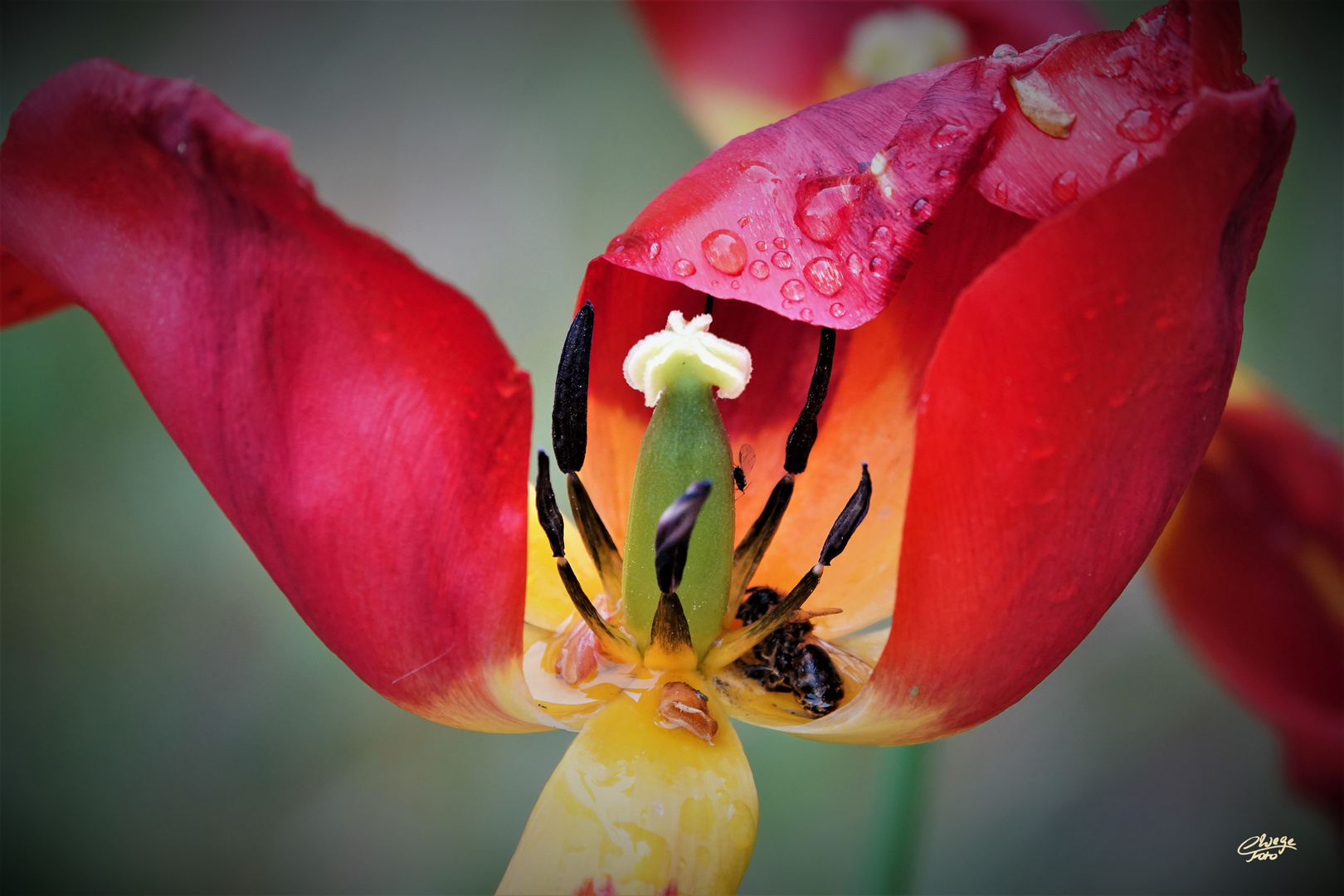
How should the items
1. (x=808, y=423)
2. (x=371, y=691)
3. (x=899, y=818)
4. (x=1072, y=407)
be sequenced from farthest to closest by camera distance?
(x=371, y=691) → (x=899, y=818) → (x=808, y=423) → (x=1072, y=407)

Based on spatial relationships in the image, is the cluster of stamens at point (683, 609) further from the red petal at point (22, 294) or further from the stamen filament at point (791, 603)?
the red petal at point (22, 294)

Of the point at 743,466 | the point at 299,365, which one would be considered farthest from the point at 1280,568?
the point at 299,365

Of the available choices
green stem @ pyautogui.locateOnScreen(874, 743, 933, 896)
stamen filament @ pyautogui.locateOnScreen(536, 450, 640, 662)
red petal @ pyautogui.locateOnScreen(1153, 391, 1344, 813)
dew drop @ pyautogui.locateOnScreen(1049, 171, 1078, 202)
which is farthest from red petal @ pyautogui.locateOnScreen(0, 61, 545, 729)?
red petal @ pyautogui.locateOnScreen(1153, 391, 1344, 813)

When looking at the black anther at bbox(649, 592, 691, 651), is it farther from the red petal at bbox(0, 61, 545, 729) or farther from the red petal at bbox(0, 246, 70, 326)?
the red petal at bbox(0, 246, 70, 326)

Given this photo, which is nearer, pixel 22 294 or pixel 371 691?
pixel 22 294

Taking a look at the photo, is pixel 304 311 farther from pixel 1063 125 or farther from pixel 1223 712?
pixel 1223 712

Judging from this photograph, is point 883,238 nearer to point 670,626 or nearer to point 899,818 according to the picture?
point 670,626

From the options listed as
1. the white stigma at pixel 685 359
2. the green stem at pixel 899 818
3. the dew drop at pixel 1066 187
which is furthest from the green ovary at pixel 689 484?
the green stem at pixel 899 818
